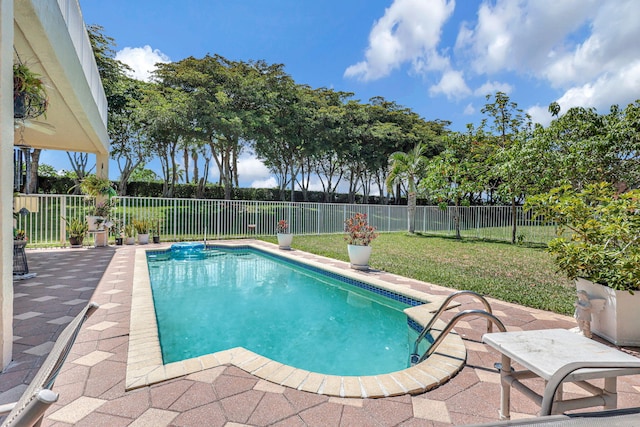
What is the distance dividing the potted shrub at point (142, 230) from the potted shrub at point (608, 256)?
10354 millimetres

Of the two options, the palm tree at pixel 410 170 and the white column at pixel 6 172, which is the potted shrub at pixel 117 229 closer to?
the white column at pixel 6 172

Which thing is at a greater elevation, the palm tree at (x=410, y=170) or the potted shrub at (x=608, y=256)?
the palm tree at (x=410, y=170)

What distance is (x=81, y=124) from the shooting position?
6.27 metres

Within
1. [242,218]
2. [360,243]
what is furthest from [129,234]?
[360,243]

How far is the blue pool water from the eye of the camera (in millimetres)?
3223

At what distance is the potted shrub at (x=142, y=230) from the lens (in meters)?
9.77

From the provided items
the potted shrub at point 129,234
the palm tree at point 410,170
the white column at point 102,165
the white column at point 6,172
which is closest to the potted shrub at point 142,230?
the potted shrub at point 129,234

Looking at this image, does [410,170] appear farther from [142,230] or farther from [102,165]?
[102,165]

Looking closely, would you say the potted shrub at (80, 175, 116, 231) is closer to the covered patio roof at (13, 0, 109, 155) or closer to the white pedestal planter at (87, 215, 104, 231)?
the white pedestal planter at (87, 215, 104, 231)

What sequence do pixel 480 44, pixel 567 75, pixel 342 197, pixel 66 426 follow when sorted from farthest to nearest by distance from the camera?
pixel 342 197
pixel 567 75
pixel 480 44
pixel 66 426

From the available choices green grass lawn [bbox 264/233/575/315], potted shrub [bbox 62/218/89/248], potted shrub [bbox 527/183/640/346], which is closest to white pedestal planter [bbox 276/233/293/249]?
green grass lawn [bbox 264/233/575/315]

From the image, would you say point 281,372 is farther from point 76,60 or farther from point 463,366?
point 76,60

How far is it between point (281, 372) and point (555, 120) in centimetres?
1400

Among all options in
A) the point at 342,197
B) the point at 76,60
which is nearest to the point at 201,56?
the point at 76,60
